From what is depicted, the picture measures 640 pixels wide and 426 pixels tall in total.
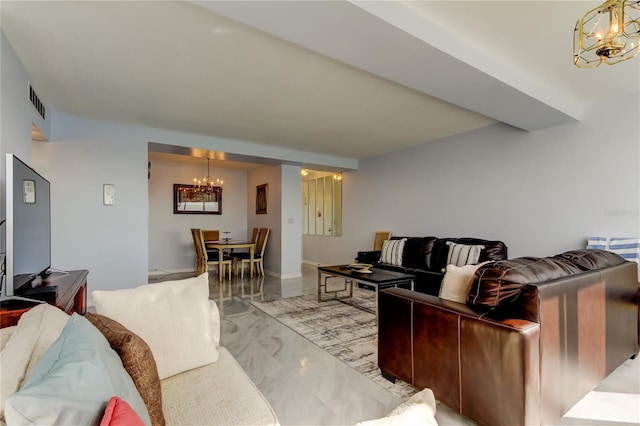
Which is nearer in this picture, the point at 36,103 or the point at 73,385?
the point at 73,385

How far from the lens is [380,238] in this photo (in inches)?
243

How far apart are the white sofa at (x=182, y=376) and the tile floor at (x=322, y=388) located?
65 centimetres

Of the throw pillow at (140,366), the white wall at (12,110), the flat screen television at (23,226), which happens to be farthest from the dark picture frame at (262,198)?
the throw pillow at (140,366)

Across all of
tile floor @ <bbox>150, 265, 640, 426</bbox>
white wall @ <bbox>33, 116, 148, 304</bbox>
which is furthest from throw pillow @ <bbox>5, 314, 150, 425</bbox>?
white wall @ <bbox>33, 116, 148, 304</bbox>

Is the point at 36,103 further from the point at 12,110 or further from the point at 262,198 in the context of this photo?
the point at 262,198

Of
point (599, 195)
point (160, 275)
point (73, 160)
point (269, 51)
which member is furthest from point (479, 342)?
point (160, 275)

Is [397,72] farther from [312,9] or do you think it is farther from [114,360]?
[114,360]

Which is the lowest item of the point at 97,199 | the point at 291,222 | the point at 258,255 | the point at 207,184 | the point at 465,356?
the point at 258,255

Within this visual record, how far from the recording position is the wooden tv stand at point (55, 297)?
1426 millimetres

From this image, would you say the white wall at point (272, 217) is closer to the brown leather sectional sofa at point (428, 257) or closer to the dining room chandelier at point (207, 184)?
the dining room chandelier at point (207, 184)

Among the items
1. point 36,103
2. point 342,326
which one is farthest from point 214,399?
point 36,103

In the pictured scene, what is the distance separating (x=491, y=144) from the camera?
455 centimetres

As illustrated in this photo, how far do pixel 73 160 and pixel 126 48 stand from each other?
238 centimetres

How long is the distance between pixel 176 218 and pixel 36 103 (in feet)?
14.0
